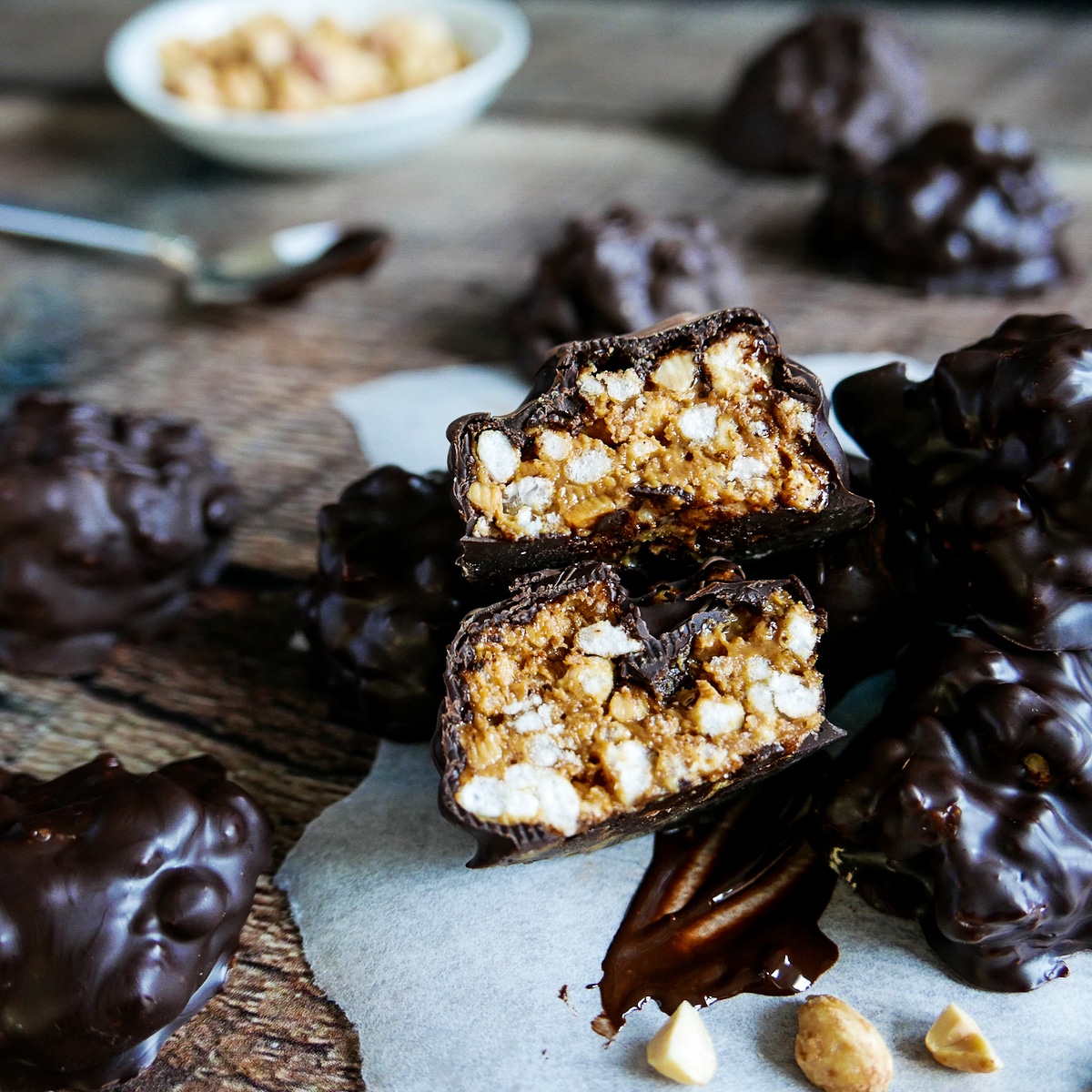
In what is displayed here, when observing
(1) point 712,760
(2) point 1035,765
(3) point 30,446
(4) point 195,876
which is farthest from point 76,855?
(2) point 1035,765

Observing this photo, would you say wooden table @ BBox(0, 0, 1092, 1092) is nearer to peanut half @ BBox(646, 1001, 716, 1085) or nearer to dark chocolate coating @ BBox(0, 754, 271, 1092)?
dark chocolate coating @ BBox(0, 754, 271, 1092)

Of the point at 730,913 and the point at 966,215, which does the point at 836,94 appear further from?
the point at 730,913

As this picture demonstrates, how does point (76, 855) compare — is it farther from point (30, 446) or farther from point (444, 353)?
point (444, 353)

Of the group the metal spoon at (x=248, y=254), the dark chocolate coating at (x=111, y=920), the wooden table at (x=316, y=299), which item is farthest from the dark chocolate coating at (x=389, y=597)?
the metal spoon at (x=248, y=254)

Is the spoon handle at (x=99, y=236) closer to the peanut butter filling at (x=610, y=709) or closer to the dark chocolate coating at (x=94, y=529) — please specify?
the dark chocolate coating at (x=94, y=529)

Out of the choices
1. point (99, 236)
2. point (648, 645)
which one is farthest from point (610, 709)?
point (99, 236)
